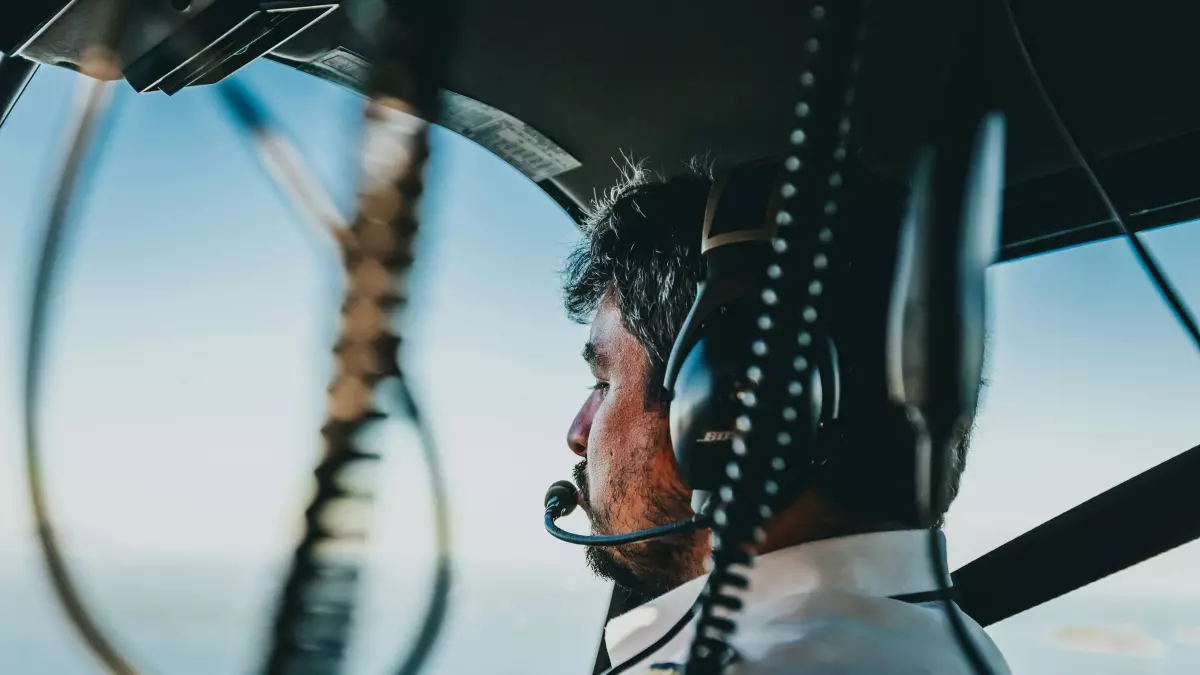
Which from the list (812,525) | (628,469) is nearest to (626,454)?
(628,469)

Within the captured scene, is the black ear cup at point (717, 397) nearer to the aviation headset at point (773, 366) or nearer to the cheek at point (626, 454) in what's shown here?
the aviation headset at point (773, 366)

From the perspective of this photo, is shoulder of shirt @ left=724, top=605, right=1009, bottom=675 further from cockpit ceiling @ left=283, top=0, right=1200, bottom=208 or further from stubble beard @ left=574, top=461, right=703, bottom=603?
cockpit ceiling @ left=283, top=0, right=1200, bottom=208

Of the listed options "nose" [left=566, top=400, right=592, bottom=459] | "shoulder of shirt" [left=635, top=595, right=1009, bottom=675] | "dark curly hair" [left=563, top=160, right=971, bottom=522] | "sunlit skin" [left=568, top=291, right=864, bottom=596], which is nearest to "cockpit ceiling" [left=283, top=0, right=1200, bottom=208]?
"dark curly hair" [left=563, top=160, right=971, bottom=522]

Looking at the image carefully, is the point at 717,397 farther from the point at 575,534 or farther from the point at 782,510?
the point at 575,534

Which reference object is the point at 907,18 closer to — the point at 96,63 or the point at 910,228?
the point at 910,228

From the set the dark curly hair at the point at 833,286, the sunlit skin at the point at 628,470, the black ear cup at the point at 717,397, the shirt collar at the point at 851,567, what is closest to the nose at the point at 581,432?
the sunlit skin at the point at 628,470

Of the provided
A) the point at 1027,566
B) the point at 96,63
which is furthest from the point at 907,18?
the point at 96,63

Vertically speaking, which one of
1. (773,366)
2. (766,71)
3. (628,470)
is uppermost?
(766,71)
